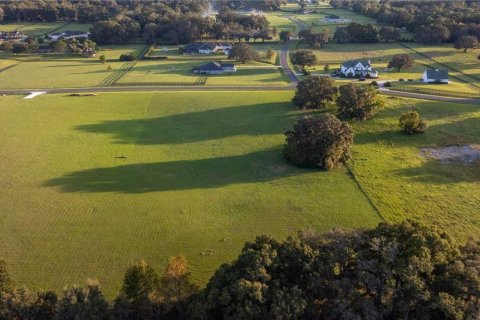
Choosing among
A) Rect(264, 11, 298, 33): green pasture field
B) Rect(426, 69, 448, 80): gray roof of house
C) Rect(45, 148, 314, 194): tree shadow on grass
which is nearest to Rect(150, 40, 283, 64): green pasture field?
Rect(264, 11, 298, 33): green pasture field

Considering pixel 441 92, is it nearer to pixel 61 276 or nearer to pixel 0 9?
pixel 61 276

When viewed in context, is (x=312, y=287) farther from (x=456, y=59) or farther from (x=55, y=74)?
(x=456, y=59)

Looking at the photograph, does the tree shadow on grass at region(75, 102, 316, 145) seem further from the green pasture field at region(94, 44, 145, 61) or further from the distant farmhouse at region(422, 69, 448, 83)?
the green pasture field at region(94, 44, 145, 61)

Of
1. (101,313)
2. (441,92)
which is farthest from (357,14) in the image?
(101,313)

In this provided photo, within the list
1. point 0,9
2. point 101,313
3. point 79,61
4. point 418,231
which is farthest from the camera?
point 0,9

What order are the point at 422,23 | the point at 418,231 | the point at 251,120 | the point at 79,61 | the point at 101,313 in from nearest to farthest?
the point at 101,313
the point at 418,231
the point at 251,120
the point at 79,61
the point at 422,23

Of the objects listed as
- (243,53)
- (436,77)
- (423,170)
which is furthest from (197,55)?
(423,170)
